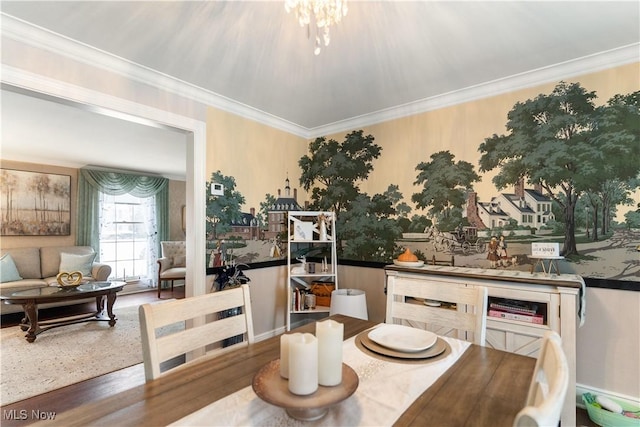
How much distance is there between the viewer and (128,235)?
6.18 metres

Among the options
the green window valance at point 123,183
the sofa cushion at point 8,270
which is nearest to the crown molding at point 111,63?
the sofa cushion at point 8,270

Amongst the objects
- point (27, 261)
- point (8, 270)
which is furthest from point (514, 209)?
point (27, 261)

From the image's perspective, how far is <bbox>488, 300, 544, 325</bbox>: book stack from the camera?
203 cm

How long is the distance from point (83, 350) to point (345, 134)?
3.54 metres

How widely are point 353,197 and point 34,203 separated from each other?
5.22 metres

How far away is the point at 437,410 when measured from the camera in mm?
827

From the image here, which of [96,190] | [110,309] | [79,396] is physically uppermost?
[96,190]

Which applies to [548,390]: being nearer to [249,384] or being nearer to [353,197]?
[249,384]

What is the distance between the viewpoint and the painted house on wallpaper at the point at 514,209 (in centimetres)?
233

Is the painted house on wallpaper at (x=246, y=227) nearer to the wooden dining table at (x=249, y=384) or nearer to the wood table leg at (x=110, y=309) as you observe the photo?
the wooden dining table at (x=249, y=384)

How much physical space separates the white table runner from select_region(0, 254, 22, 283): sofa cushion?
5.28 m

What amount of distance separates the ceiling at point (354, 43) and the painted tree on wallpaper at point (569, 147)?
270 millimetres

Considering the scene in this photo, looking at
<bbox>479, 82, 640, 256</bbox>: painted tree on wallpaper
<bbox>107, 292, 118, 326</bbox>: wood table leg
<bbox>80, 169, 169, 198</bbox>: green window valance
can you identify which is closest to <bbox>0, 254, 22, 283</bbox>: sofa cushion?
<bbox>107, 292, 118, 326</bbox>: wood table leg

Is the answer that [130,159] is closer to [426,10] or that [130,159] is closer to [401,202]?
[401,202]
